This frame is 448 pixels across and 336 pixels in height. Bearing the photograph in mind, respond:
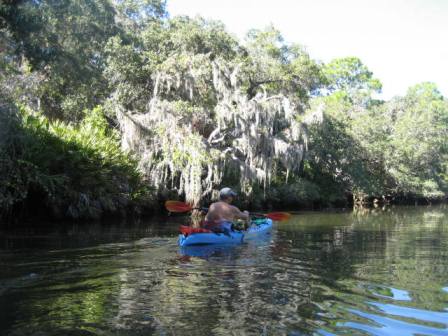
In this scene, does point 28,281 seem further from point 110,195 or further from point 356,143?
point 356,143

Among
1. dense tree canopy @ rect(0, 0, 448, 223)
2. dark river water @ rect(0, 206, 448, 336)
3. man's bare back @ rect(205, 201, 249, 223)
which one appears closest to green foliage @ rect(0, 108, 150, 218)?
dense tree canopy @ rect(0, 0, 448, 223)

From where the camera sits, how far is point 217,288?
7.05 m

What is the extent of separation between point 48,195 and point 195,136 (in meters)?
6.64

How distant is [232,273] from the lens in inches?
328

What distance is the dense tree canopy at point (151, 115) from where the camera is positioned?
1606 cm

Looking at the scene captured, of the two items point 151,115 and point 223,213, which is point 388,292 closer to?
point 223,213

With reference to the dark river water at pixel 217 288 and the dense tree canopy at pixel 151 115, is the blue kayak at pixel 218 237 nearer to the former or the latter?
the dark river water at pixel 217 288

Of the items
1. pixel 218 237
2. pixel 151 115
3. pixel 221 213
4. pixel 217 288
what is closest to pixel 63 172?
pixel 151 115

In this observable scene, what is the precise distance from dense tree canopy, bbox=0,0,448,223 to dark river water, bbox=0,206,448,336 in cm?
467

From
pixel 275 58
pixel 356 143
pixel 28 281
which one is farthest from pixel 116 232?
pixel 356 143

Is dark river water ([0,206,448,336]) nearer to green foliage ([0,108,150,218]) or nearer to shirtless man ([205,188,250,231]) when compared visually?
shirtless man ([205,188,250,231])

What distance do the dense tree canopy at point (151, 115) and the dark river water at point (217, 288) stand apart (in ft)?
15.3

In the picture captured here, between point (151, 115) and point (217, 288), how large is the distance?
1583cm

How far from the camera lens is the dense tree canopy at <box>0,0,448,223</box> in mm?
16062
